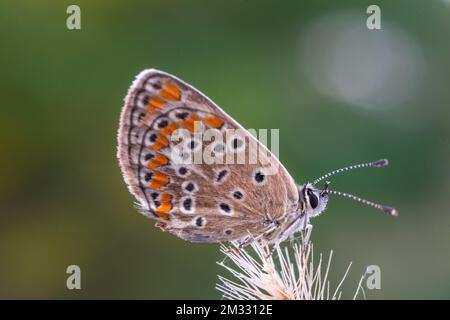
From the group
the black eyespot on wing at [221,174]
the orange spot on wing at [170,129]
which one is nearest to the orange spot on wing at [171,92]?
the orange spot on wing at [170,129]

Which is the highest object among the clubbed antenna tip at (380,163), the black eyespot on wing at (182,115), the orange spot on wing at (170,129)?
the black eyespot on wing at (182,115)

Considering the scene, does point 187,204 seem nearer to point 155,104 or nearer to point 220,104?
point 155,104

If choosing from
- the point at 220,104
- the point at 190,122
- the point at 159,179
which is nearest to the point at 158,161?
the point at 159,179

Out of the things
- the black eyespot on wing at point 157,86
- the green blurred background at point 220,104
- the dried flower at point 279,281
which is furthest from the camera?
the green blurred background at point 220,104

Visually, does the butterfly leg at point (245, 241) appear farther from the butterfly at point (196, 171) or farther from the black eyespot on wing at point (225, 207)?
the black eyespot on wing at point (225, 207)

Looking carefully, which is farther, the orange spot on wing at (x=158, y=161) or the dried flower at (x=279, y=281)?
the orange spot on wing at (x=158, y=161)

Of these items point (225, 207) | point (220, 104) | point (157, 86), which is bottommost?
point (225, 207)
